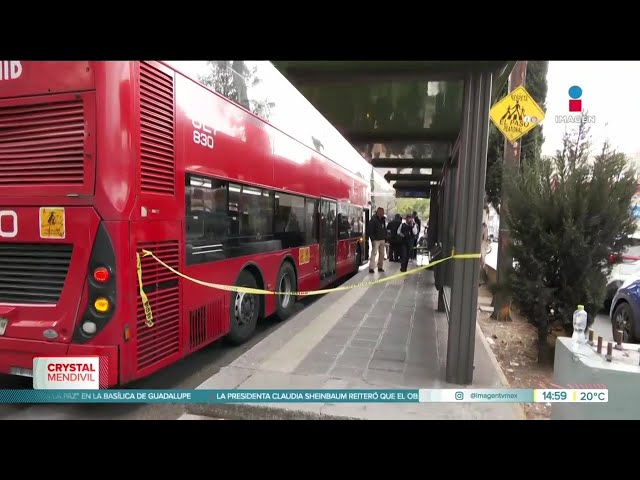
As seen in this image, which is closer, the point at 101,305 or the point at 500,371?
the point at 101,305

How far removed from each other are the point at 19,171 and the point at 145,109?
1.18 meters

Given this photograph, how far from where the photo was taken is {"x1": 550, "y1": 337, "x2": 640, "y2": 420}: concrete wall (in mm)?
2803

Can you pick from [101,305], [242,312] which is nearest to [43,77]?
[101,305]

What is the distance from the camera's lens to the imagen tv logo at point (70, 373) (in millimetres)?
3160

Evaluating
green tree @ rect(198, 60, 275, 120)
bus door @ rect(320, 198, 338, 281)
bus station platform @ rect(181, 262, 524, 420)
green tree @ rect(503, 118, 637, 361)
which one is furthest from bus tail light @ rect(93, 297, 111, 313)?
bus door @ rect(320, 198, 338, 281)

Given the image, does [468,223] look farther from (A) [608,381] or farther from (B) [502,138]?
(B) [502,138]

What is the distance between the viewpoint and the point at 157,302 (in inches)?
141

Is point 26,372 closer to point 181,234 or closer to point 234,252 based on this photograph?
point 181,234

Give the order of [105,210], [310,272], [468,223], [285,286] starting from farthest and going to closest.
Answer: [310,272]
[285,286]
[468,223]
[105,210]

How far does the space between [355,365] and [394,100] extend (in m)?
3.82

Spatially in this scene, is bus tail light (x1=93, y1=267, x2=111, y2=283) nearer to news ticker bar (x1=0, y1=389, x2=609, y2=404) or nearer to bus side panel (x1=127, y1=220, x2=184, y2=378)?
bus side panel (x1=127, y1=220, x2=184, y2=378)

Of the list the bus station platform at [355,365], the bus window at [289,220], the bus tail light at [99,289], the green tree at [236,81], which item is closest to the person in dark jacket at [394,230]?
the bus station platform at [355,365]

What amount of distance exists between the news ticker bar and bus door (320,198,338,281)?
16.5 ft

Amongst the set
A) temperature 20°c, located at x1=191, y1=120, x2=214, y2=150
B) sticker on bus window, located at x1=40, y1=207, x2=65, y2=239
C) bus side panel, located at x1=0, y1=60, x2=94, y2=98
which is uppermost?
bus side panel, located at x1=0, y1=60, x2=94, y2=98
